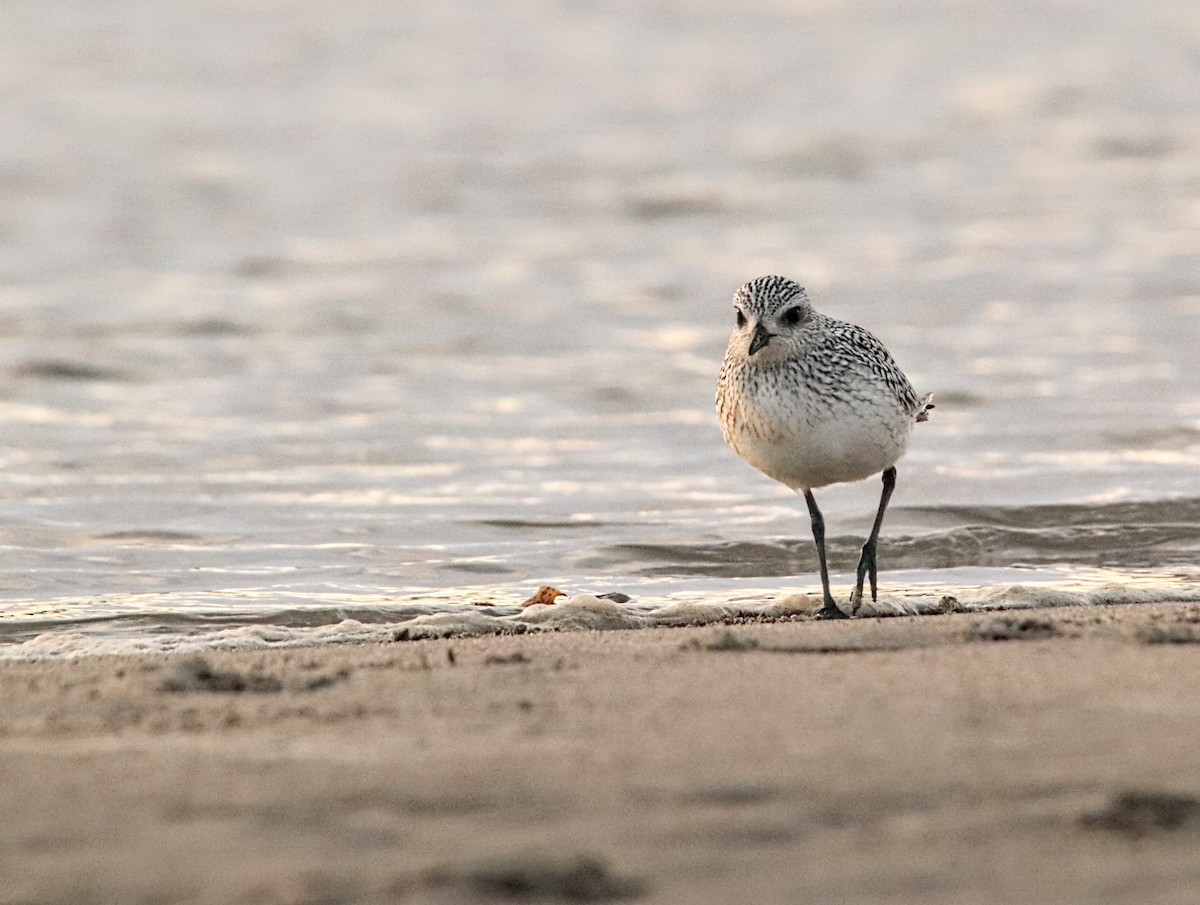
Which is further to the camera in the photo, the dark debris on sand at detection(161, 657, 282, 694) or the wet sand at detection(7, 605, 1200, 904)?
the dark debris on sand at detection(161, 657, 282, 694)

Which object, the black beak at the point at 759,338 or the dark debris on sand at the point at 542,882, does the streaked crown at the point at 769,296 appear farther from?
the dark debris on sand at the point at 542,882

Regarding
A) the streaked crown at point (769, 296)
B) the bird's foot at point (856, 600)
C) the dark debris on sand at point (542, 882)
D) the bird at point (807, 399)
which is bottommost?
the dark debris on sand at point (542, 882)

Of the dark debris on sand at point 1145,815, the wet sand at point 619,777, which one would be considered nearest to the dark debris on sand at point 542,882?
the wet sand at point 619,777

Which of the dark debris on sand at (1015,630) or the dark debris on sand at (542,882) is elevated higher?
the dark debris on sand at (1015,630)

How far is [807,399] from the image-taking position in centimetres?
694

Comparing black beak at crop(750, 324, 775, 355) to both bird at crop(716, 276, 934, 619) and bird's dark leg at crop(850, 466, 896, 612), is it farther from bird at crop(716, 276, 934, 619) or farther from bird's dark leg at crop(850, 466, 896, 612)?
bird's dark leg at crop(850, 466, 896, 612)

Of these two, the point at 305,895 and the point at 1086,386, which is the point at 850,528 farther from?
the point at 305,895

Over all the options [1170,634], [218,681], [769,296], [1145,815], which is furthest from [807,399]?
[1145,815]

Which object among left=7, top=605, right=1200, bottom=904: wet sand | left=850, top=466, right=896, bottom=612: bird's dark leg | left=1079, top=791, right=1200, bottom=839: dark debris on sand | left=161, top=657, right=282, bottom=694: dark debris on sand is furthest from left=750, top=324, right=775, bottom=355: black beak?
left=1079, top=791, right=1200, bottom=839: dark debris on sand

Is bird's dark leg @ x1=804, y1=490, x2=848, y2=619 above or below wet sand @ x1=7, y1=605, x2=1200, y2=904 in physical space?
above

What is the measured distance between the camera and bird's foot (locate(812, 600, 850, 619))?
22.4ft

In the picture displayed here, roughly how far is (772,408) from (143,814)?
3.61 metres

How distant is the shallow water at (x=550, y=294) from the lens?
8.62m

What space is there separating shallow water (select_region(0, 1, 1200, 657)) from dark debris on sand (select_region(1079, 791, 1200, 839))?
3.29m
